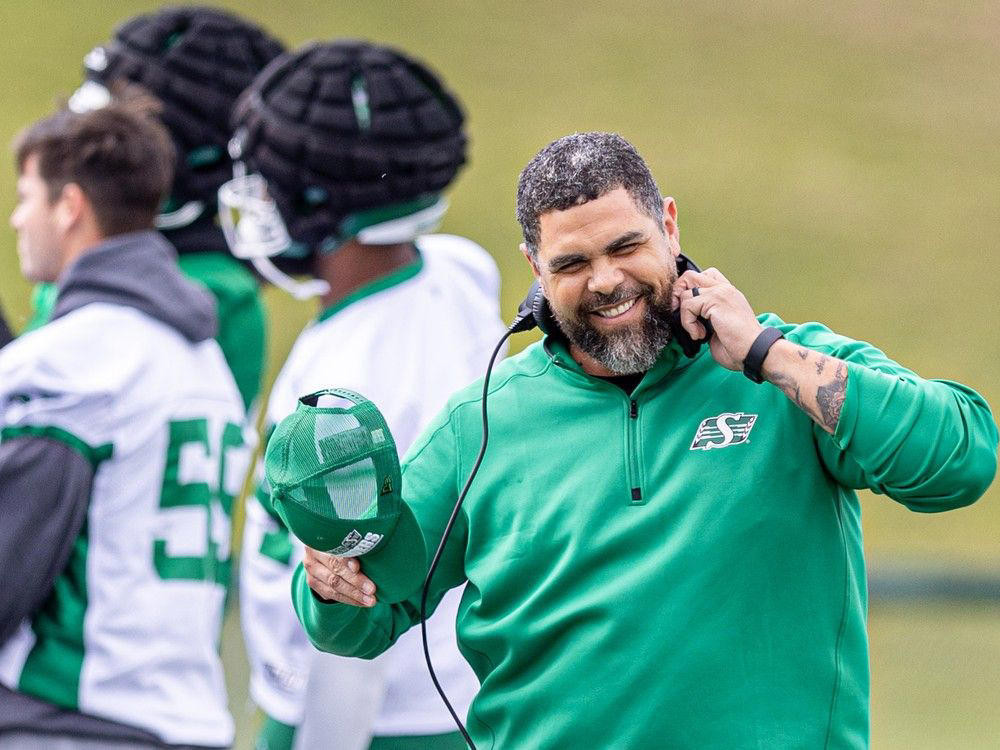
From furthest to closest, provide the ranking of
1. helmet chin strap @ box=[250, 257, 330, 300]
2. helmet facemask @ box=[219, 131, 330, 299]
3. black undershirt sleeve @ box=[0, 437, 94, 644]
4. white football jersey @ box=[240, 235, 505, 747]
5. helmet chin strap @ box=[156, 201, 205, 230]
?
1. helmet chin strap @ box=[156, 201, 205, 230]
2. helmet facemask @ box=[219, 131, 330, 299]
3. helmet chin strap @ box=[250, 257, 330, 300]
4. white football jersey @ box=[240, 235, 505, 747]
5. black undershirt sleeve @ box=[0, 437, 94, 644]

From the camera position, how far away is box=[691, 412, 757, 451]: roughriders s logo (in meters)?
2.46

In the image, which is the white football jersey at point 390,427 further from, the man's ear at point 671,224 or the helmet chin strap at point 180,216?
the man's ear at point 671,224

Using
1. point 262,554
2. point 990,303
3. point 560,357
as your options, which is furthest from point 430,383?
point 990,303

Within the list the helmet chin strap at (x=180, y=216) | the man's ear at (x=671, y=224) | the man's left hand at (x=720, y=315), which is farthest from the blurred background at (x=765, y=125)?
the man's left hand at (x=720, y=315)

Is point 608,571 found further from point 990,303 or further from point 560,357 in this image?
point 990,303

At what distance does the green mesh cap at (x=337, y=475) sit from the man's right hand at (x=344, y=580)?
5 cm

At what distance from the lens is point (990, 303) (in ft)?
45.1

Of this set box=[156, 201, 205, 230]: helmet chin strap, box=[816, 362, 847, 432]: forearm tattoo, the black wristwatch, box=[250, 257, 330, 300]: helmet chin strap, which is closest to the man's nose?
the black wristwatch

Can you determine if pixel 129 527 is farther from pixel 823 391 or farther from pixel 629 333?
pixel 823 391

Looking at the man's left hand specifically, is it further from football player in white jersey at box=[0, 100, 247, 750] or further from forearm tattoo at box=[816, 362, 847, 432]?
football player in white jersey at box=[0, 100, 247, 750]

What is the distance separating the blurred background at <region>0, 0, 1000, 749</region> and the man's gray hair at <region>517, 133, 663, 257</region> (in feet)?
28.3

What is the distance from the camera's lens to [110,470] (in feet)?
12.0

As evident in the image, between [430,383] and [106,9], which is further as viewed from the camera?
[106,9]

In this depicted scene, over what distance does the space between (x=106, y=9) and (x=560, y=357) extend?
47.0 ft
